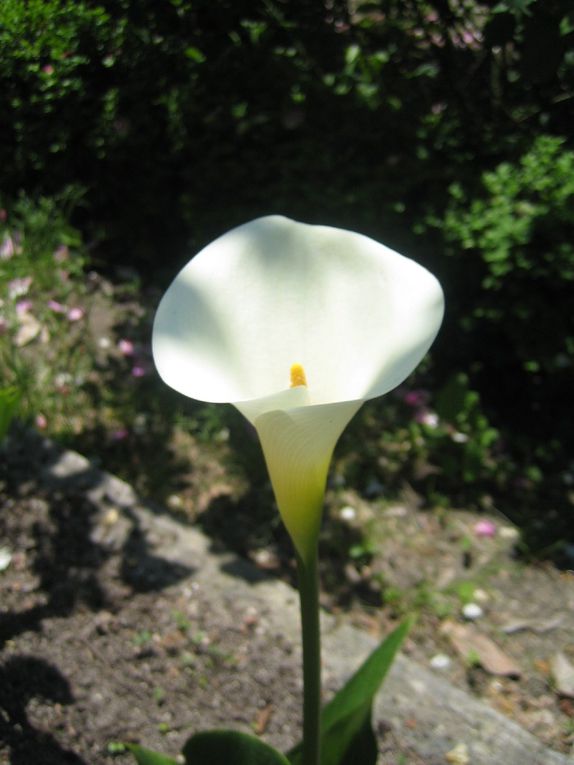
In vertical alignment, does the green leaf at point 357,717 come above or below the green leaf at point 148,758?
below

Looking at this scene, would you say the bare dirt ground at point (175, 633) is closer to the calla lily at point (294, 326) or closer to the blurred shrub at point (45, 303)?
the blurred shrub at point (45, 303)

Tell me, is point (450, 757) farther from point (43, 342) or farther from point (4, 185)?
point (4, 185)

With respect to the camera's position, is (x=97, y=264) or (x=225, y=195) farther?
(x=97, y=264)

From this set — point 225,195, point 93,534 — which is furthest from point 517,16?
point 93,534

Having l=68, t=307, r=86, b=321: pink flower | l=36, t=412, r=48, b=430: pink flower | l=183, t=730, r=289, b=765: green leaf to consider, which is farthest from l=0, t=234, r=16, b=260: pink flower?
l=183, t=730, r=289, b=765: green leaf

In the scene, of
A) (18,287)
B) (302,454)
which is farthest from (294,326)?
(18,287)

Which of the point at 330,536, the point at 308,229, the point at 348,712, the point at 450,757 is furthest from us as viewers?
the point at 330,536

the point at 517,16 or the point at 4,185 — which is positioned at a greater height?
the point at 517,16

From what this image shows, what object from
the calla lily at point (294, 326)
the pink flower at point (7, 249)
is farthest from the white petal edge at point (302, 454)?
the pink flower at point (7, 249)
